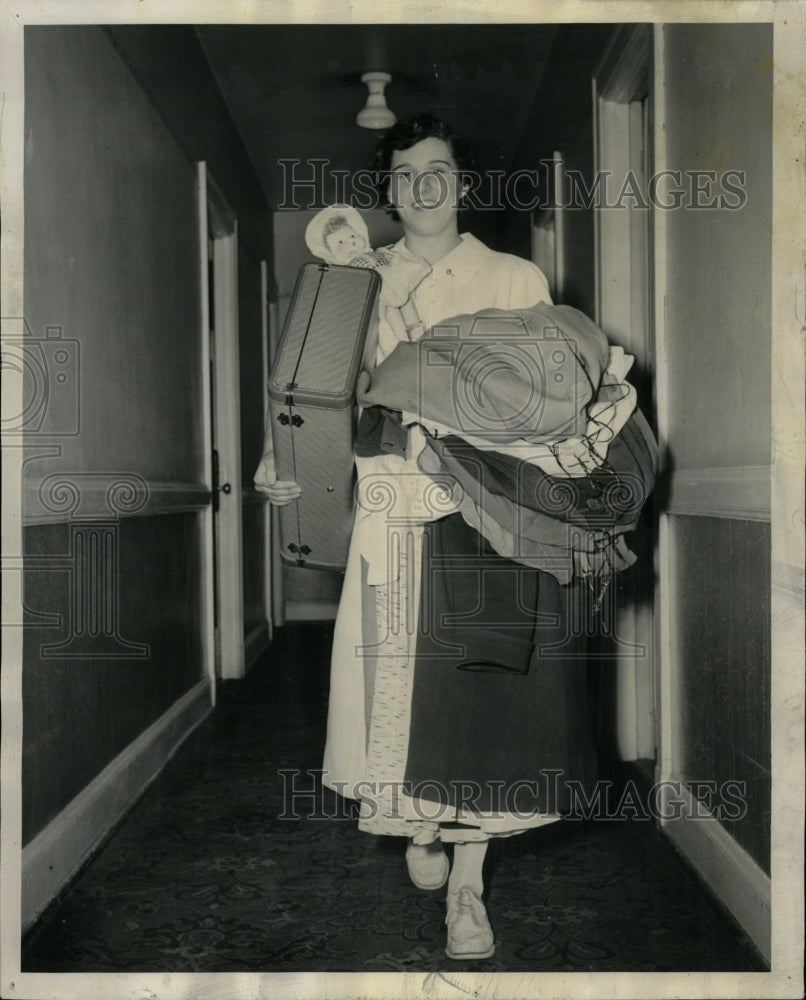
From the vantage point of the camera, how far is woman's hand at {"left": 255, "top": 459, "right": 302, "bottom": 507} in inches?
67.8

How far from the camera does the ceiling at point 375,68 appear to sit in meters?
Answer: 2.85

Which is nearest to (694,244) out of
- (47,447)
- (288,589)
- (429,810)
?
(429,810)

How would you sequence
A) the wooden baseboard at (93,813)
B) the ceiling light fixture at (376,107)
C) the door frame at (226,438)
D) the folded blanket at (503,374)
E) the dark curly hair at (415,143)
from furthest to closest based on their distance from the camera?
the door frame at (226,438) < the ceiling light fixture at (376,107) < the wooden baseboard at (93,813) < the dark curly hair at (415,143) < the folded blanket at (503,374)

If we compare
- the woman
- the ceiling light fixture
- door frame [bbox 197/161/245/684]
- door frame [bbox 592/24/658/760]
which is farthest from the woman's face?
door frame [bbox 197/161/245/684]

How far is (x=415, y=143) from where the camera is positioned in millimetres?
1771

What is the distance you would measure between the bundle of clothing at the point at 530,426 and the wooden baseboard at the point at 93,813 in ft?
3.39

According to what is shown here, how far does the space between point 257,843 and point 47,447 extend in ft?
3.13

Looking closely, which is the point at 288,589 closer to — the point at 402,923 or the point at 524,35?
the point at 524,35

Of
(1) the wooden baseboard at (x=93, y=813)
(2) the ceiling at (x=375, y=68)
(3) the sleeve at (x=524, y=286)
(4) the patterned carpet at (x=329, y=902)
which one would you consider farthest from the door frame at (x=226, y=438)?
(3) the sleeve at (x=524, y=286)

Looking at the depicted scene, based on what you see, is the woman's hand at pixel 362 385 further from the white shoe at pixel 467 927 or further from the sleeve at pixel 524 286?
the white shoe at pixel 467 927

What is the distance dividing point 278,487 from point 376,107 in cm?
174

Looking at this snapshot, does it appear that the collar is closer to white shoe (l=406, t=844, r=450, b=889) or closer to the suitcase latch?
the suitcase latch

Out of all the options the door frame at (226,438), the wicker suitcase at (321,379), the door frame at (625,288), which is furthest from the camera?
the door frame at (226,438)

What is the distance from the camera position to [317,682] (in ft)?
11.7
